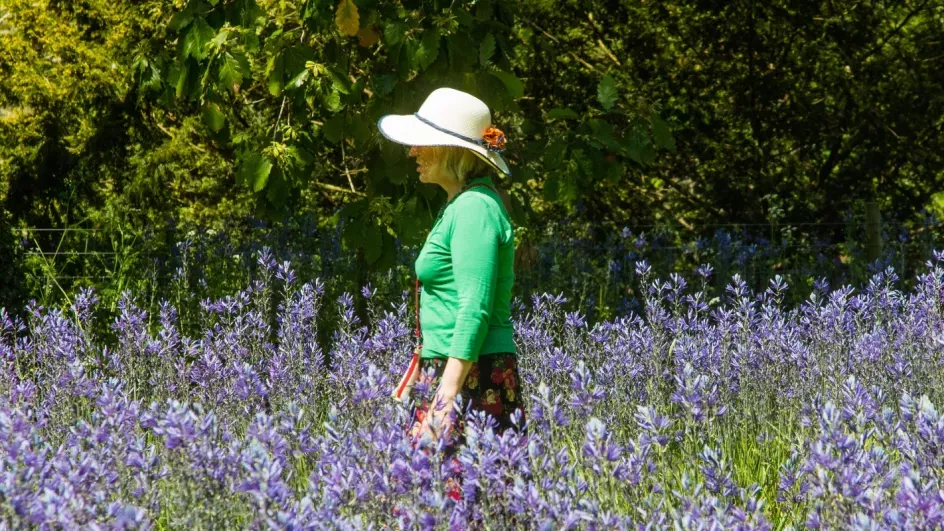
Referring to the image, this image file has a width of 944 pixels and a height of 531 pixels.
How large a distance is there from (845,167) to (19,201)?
20.9 feet

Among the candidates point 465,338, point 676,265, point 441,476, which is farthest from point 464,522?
point 676,265

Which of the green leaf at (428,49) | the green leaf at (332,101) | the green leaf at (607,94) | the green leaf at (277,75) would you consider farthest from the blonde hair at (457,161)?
the green leaf at (607,94)

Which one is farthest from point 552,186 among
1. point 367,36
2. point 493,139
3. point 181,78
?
point 493,139

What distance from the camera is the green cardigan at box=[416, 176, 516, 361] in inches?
112

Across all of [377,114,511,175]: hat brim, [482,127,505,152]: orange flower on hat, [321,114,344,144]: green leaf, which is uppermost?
[321,114,344,144]: green leaf

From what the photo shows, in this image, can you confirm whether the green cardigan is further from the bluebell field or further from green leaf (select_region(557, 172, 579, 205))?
green leaf (select_region(557, 172, 579, 205))

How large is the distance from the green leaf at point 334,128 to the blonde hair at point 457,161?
115 inches

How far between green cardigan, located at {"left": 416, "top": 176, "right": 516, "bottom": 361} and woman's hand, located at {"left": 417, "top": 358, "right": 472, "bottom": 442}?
32 mm

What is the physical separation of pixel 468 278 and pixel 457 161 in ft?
1.26

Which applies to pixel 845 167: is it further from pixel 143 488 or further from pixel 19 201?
pixel 143 488

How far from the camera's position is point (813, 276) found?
8.48 metres

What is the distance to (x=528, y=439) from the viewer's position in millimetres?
2717

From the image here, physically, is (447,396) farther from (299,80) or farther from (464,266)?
(299,80)

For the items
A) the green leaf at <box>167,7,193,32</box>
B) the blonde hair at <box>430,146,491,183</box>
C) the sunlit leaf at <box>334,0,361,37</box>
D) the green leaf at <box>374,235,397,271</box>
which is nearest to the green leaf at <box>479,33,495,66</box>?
the sunlit leaf at <box>334,0,361,37</box>
